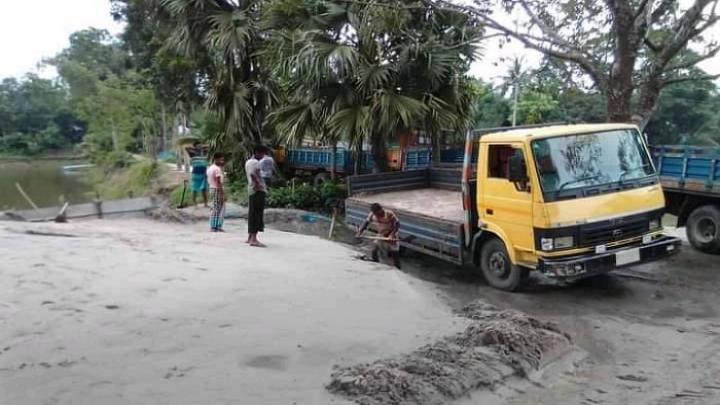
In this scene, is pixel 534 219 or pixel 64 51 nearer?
pixel 534 219

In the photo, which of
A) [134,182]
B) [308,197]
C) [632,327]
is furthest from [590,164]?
[134,182]

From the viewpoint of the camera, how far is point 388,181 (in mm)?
11734

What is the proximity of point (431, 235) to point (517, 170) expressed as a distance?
2147 mm

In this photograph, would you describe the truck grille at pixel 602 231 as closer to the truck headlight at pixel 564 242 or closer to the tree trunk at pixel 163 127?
the truck headlight at pixel 564 242

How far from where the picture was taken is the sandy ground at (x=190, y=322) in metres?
3.73

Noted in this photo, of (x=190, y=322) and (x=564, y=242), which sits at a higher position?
(x=564, y=242)

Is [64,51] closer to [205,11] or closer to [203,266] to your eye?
[205,11]

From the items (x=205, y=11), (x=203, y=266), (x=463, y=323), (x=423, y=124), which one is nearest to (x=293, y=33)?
(x=423, y=124)

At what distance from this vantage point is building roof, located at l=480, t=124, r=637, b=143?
7391 millimetres

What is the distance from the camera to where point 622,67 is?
10.3m

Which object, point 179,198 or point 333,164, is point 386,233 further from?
point 179,198

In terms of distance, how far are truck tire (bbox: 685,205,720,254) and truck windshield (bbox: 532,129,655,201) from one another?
8.48 feet

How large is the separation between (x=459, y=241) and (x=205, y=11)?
11.4 m

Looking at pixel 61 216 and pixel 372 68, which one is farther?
pixel 61 216
